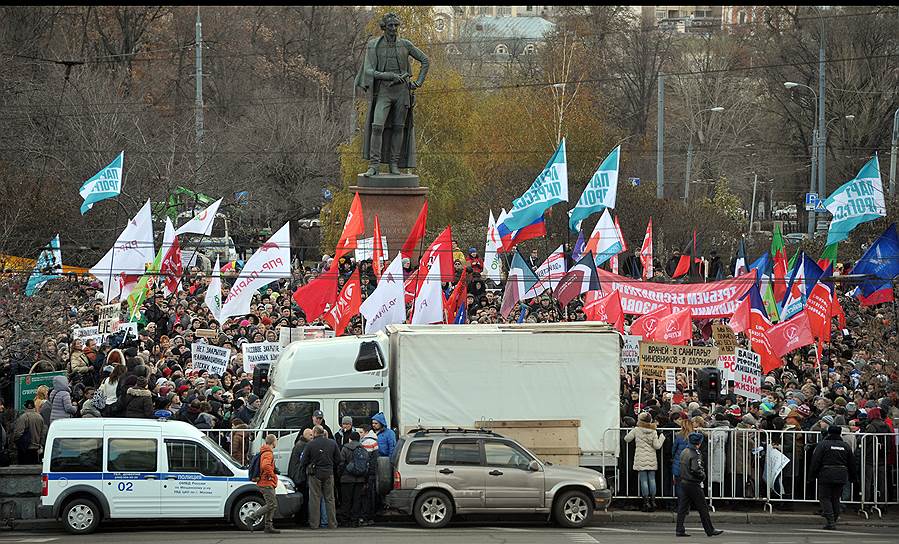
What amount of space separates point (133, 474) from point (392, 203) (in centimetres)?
1471

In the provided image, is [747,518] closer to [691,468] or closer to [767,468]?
[767,468]

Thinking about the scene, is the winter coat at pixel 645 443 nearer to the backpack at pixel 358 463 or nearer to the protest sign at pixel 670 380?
the backpack at pixel 358 463

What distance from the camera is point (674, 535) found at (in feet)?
50.2

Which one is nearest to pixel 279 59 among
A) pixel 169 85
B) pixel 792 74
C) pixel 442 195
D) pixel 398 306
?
pixel 169 85

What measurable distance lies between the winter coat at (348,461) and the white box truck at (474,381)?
89cm

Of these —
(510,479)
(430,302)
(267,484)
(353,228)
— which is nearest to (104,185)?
(353,228)

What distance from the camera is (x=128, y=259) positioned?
78.1 ft

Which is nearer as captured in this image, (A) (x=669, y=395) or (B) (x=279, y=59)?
(A) (x=669, y=395)

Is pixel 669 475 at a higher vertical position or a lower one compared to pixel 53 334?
lower

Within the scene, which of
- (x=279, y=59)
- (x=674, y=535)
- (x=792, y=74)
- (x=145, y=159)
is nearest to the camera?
(x=674, y=535)

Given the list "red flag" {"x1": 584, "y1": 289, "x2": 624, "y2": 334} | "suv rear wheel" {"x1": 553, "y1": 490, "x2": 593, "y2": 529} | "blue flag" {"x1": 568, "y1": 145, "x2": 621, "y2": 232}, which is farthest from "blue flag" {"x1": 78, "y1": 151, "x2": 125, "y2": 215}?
"suv rear wheel" {"x1": 553, "y1": 490, "x2": 593, "y2": 529}

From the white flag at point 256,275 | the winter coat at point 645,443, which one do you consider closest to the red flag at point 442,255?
the white flag at point 256,275

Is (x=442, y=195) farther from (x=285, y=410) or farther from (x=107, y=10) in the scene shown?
(x=285, y=410)

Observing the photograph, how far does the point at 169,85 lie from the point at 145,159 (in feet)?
82.3
